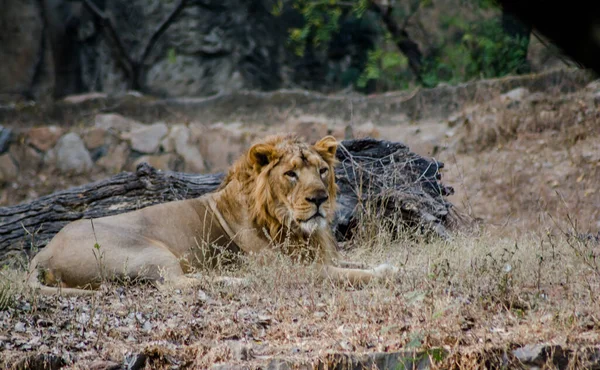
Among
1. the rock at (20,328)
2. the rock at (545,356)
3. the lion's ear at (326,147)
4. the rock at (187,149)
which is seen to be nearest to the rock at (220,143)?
the rock at (187,149)

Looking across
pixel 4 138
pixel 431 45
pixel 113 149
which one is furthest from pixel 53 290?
pixel 431 45

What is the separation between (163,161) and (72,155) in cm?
190

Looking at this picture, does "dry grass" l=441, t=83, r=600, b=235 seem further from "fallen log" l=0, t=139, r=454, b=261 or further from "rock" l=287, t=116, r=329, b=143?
"rock" l=287, t=116, r=329, b=143

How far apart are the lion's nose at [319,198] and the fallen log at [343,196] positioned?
152 cm

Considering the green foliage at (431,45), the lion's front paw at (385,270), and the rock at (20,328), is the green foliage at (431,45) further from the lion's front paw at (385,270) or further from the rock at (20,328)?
the rock at (20,328)

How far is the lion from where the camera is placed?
6270 millimetres

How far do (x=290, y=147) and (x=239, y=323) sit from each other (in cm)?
221

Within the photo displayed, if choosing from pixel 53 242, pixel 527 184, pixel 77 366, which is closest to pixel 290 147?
pixel 53 242

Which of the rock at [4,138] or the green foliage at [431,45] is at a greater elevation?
the green foliage at [431,45]

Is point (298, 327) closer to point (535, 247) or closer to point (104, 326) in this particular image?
point (104, 326)

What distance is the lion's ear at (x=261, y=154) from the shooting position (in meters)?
6.89

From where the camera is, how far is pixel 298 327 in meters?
5.03

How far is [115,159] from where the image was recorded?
15.2 m

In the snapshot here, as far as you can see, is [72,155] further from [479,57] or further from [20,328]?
[20,328]
